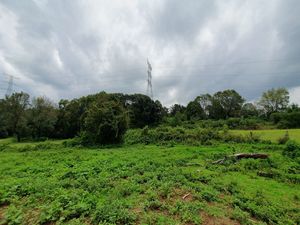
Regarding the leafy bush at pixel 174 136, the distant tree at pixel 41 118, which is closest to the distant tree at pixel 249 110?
the leafy bush at pixel 174 136

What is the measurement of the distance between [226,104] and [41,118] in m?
50.3

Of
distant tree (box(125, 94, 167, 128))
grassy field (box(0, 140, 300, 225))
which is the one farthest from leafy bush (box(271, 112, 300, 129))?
grassy field (box(0, 140, 300, 225))

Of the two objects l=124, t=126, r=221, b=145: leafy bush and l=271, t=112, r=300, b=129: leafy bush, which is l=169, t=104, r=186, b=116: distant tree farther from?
l=124, t=126, r=221, b=145: leafy bush

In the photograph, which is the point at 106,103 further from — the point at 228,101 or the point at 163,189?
the point at 228,101

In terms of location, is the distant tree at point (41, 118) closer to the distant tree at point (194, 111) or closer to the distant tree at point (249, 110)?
the distant tree at point (194, 111)

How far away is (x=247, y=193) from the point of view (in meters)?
6.54

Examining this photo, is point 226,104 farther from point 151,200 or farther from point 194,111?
point 151,200

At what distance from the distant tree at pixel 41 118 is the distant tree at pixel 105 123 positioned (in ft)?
66.4

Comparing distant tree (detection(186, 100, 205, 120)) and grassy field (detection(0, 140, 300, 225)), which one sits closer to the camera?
grassy field (detection(0, 140, 300, 225))

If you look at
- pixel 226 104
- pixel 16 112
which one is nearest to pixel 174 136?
pixel 16 112

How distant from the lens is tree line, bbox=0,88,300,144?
23.0 m

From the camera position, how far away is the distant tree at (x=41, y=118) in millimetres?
38812

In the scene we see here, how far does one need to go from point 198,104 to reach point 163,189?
2233 inches

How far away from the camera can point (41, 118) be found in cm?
3900
